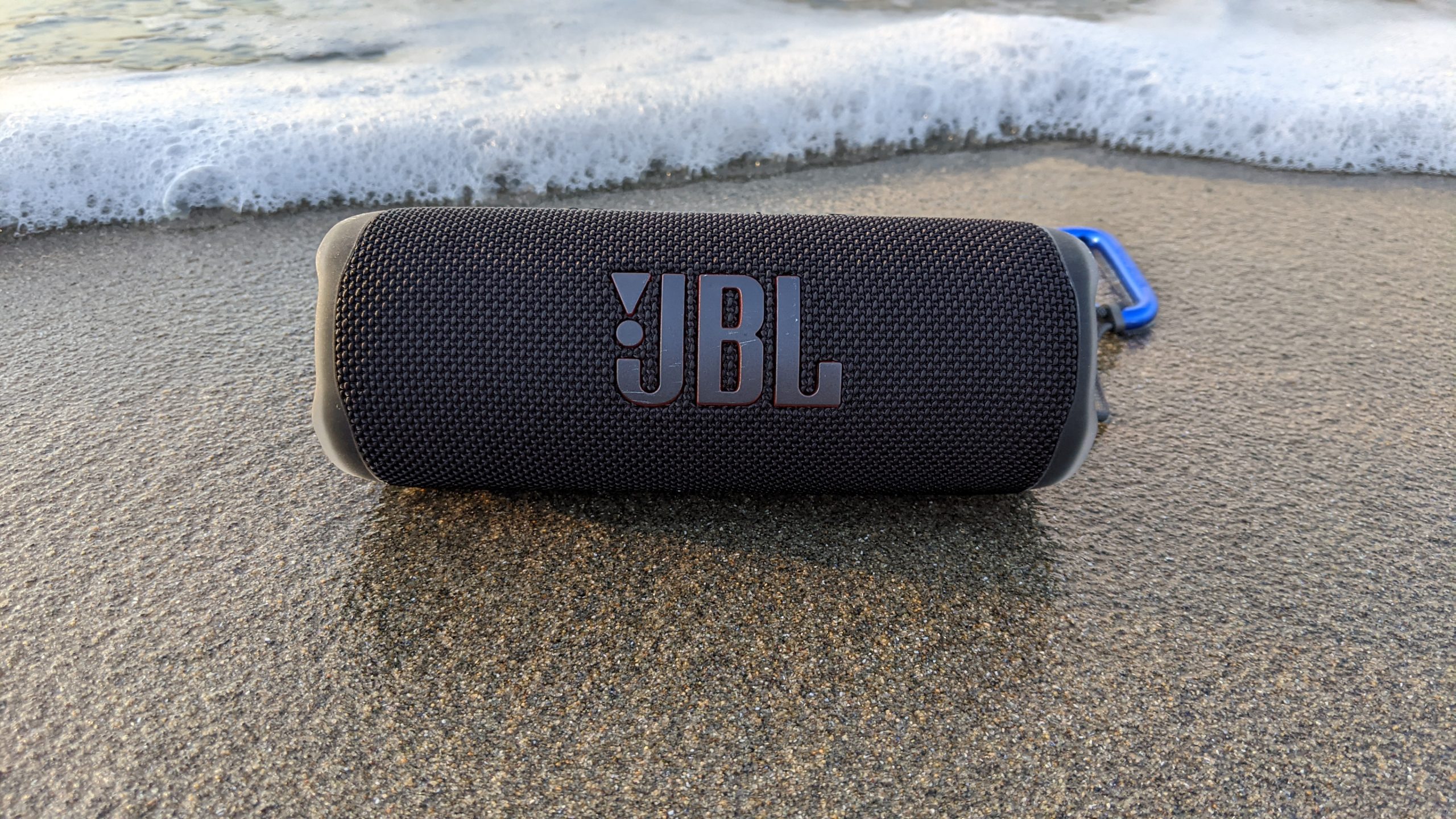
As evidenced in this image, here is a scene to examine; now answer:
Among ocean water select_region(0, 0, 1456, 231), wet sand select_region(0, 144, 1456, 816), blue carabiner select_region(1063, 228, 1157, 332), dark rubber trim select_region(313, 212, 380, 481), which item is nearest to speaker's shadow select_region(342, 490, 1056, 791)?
wet sand select_region(0, 144, 1456, 816)

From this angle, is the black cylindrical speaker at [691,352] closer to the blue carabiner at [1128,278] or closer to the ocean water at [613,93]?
the blue carabiner at [1128,278]

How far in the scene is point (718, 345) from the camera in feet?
2.51

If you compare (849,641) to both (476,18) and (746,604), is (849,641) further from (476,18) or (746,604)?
(476,18)

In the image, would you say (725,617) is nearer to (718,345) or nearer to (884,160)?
(718,345)

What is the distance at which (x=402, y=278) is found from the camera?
0.77 metres

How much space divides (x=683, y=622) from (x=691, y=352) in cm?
22

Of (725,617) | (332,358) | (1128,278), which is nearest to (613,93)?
(1128,278)

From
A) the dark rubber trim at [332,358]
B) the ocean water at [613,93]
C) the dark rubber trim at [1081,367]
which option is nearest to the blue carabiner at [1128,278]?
the dark rubber trim at [1081,367]

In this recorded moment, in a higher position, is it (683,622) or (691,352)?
(691,352)

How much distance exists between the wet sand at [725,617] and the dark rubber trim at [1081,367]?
0.36ft

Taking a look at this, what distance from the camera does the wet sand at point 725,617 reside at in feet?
2.18

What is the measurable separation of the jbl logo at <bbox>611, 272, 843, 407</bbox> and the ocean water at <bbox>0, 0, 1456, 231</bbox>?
0.93 metres

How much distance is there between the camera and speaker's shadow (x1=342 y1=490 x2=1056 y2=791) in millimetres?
698

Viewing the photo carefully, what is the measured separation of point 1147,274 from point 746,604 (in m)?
0.86
